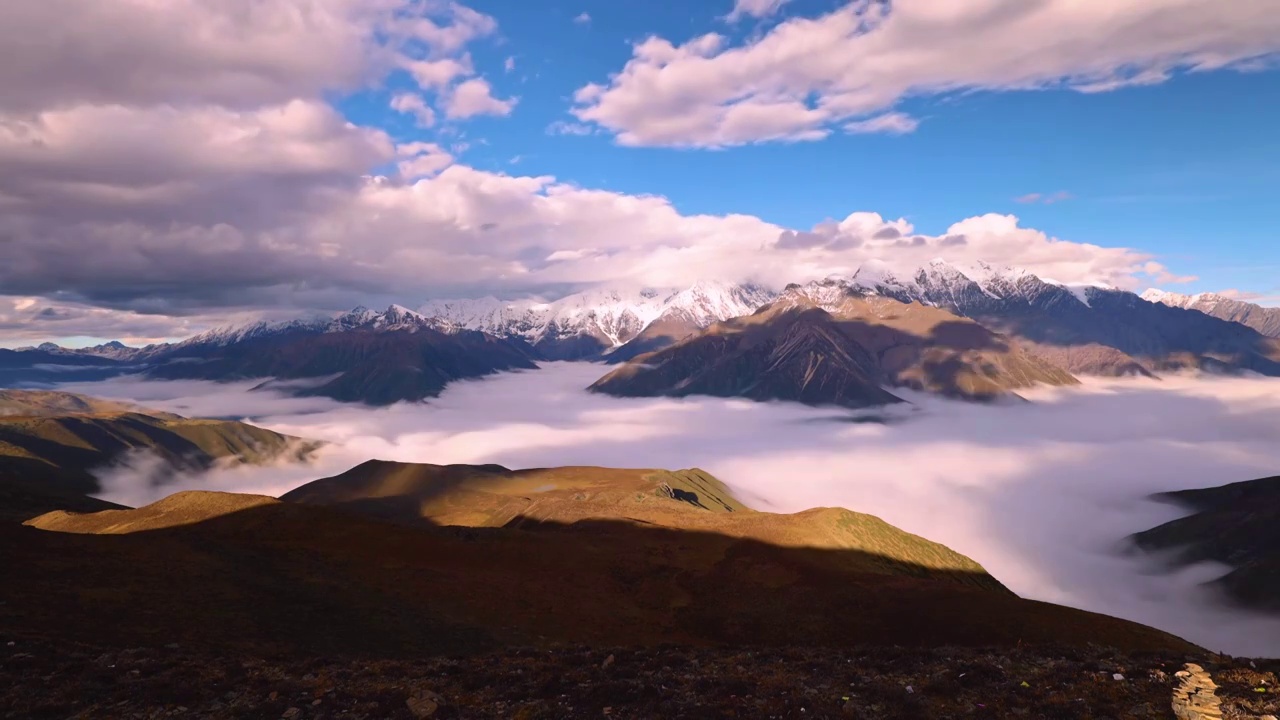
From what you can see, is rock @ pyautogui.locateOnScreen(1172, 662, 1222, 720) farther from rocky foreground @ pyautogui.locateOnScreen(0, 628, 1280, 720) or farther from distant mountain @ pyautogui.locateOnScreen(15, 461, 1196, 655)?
distant mountain @ pyautogui.locateOnScreen(15, 461, 1196, 655)

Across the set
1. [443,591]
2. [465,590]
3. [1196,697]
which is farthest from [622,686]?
[465,590]

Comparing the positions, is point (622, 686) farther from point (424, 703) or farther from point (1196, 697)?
point (1196, 697)

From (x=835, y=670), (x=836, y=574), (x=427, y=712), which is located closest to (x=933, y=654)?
(x=835, y=670)

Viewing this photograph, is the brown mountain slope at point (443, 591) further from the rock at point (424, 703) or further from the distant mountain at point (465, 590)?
the rock at point (424, 703)

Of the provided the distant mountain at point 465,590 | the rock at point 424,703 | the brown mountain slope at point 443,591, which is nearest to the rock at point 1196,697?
the distant mountain at point 465,590

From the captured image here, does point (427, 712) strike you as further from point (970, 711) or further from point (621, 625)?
point (621, 625)

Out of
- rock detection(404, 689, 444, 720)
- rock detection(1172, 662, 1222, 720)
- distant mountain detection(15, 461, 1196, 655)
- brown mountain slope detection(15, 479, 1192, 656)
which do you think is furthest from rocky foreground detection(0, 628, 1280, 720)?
brown mountain slope detection(15, 479, 1192, 656)
